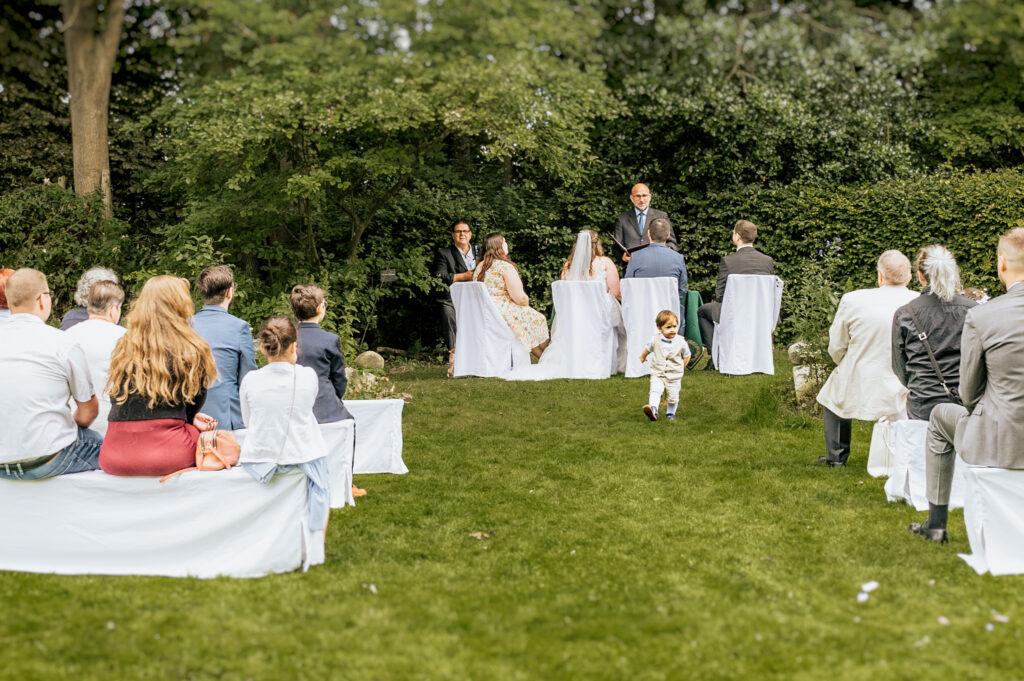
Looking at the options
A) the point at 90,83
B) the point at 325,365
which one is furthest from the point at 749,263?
the point at 90,83

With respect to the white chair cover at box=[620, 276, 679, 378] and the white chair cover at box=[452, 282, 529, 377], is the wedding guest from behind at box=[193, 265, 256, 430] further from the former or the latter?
the white chair cover at box=[620, 276, 679, 378]

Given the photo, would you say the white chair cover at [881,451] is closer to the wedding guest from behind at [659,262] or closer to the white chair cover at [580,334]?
the wedding guest from behind at [659,262]

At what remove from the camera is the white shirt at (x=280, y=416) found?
15.1 feet

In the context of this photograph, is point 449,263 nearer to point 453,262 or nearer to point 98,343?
point 453,262

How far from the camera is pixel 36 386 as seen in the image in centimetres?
468

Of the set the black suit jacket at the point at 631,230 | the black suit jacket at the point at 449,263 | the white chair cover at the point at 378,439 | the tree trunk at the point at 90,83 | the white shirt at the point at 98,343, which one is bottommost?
the white chair cover at the point at 378,439

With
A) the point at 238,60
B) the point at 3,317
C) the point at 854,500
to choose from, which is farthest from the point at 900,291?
the point at 238,60

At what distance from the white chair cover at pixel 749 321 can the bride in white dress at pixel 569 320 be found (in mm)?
1183

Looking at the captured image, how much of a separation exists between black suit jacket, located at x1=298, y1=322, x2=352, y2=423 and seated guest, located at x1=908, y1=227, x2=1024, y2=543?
11.1ft

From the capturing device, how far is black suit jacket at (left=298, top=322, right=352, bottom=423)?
5.76 m

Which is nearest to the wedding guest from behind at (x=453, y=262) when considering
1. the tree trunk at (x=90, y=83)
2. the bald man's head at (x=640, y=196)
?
the bald man's head at (x=640, y=196)

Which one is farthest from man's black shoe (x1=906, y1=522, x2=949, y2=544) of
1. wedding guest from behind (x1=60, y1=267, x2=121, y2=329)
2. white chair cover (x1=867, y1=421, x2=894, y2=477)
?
wedding guest from behind (x1=60, y1=267, x2=121, y2=329)

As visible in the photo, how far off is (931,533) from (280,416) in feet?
11.1

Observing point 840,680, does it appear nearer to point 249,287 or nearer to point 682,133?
point 249,287
